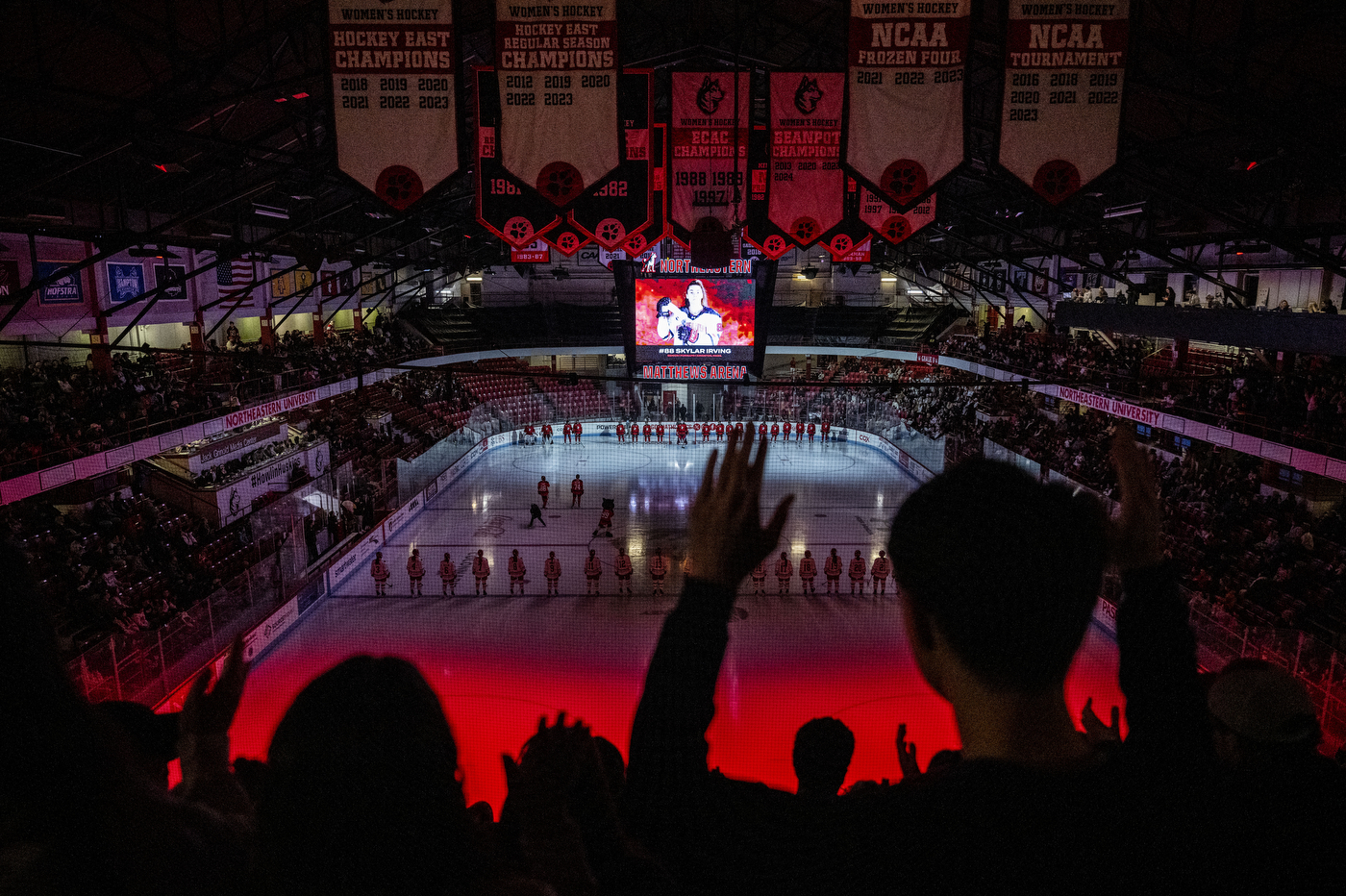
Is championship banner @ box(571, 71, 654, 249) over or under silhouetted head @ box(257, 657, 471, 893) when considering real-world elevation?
over

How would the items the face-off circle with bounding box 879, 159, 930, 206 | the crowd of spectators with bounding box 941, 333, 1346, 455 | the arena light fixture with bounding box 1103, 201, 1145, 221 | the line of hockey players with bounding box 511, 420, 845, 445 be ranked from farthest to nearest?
1. the line of hockey players with bounding box 511, 420, 845, 445
2. the arena light fixture with bounding box 1103, 201, 1145, 221
3. the crowd of spectators with bounding box 941, 333, 1346, 455
4. the face-off circle with bounding box 879, 159, 930, 206

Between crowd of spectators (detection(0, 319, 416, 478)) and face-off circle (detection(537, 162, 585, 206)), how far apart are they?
3826mm

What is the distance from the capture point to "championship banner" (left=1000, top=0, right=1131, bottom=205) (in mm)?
7188

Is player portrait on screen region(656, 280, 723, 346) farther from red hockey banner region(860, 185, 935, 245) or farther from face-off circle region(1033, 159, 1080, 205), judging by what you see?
face-off circle region(1033, 159, 1080, 205)

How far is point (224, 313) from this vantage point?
2180 cm

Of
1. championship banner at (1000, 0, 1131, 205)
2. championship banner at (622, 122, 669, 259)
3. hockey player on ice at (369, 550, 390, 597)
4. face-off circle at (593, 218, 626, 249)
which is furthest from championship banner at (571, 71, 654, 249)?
hockey player on ice at (369, 550, 390, 597)

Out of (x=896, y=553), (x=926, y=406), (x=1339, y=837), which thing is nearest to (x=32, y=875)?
(x=896, y=553)

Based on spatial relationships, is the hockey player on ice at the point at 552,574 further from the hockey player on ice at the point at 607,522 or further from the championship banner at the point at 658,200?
the championship banner at the point at 658,200

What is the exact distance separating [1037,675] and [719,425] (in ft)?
96.6

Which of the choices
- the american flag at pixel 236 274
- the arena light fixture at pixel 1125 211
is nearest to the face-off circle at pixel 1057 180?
the arena light fixture at pixel 1125 211

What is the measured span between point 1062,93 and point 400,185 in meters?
6.37

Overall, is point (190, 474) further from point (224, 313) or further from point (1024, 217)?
point (1024, 217)

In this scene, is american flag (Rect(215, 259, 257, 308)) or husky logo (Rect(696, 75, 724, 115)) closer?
husky logo (Rect(696, 75, 724, 115))

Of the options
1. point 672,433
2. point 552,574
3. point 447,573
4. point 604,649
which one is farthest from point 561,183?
point 672,433
